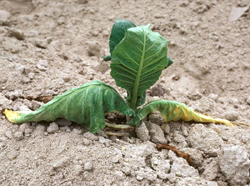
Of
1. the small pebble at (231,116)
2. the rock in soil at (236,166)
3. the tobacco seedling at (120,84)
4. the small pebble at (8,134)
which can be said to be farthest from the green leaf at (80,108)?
the small pebble at (231,116)

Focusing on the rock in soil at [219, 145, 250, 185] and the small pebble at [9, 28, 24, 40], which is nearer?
the rock in soil at [219, 145, 250, 185]

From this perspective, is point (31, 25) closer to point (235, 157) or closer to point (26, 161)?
Answer: point (26, 161)

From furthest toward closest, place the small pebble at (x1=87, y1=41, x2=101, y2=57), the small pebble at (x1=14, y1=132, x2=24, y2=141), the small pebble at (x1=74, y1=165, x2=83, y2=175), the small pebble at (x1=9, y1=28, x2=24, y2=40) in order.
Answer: the small pebble at (x1=87, y1=41, x2=101, y2=57)
the small pebble at (x1=9, y1=28, x2=24, y2=40)
the small pebble at (x1=14, y1=132, x2=24, y2=141)
the small pebble at (x1=74, y1=165, x2=83, y2=175)

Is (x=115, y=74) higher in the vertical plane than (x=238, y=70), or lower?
higher

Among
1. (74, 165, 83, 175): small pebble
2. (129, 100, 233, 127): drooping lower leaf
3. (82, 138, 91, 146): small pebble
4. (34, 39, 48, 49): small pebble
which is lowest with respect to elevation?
(74, 165, 83, 175): small pebble

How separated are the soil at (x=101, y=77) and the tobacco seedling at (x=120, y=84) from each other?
0.33 feet

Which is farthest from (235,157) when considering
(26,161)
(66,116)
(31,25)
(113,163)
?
(31,25)

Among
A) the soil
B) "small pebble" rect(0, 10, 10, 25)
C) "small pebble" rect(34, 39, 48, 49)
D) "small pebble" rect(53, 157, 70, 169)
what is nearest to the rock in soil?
the soil

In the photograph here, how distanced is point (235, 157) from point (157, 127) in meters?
0.63

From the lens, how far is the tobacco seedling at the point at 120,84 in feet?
5.42

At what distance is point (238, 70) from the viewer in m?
3.17

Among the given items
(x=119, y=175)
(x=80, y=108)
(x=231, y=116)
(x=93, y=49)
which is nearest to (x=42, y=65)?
(x=93, y=49)

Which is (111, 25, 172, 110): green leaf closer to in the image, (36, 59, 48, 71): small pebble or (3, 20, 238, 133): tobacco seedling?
(3, 20, 238, 133): tobacco seedling

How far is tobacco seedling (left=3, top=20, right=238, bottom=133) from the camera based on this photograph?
1.65 m
